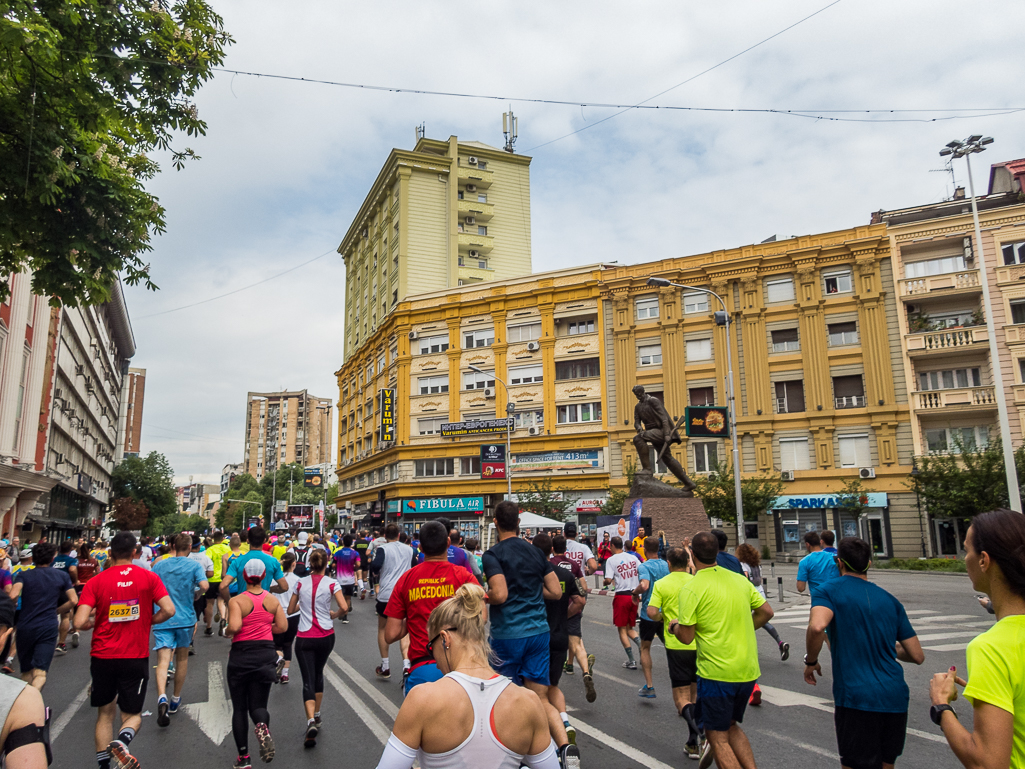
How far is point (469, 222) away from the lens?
5412 cm

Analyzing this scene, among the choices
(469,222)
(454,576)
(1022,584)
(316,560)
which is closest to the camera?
(1022,584)

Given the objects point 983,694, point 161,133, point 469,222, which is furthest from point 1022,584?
point 469,222

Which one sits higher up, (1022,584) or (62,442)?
(62,442)

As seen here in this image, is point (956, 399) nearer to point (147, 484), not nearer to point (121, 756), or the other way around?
point (121, 756)

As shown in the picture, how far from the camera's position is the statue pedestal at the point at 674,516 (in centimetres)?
1769

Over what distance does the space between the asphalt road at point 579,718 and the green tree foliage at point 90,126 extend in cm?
570

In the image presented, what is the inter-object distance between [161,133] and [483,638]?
31.1 ft

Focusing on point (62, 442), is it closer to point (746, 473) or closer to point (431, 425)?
point (431, 425)

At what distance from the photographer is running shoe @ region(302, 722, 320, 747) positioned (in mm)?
6402

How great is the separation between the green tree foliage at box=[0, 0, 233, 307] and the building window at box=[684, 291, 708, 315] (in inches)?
1272

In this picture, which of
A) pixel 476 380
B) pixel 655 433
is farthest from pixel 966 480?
pixel 476 380

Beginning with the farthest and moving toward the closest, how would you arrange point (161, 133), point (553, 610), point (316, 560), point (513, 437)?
point (513, 437) < point (161, 133) < point (316, 560) < point (553, 610)

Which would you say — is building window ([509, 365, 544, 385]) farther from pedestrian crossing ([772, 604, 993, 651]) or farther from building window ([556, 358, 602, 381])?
pedestrian crossing ([772, 604, 993, 651])

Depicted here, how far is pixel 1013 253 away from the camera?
3225 centimetres
